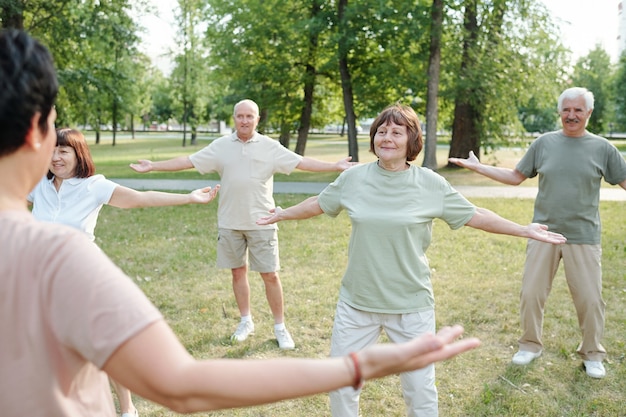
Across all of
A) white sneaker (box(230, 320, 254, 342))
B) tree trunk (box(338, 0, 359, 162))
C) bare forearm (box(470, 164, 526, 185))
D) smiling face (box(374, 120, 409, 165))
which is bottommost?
white sneaker (box(230, 320, 254, 342))

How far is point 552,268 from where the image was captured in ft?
17.8

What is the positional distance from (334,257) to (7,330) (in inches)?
318

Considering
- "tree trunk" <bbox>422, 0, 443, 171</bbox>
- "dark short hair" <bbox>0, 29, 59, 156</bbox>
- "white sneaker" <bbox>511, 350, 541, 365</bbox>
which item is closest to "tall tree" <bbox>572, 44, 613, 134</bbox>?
"tree trunk" <bbox>422, 0, 443, 171</bbox>

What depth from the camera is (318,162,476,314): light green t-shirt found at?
3.69 metres

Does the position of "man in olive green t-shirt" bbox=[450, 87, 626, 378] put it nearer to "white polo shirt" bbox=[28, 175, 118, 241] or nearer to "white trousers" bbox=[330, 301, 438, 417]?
"white trousers" bbox=[330, 301, 438, 417]

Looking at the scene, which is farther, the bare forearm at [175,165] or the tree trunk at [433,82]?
the tree trunk at [433,82]

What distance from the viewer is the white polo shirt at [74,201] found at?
3.89m

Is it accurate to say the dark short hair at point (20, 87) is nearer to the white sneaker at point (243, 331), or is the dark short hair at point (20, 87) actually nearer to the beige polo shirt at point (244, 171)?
the beige polo shirt at point (244, 171)

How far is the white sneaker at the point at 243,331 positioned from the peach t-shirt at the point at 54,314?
483 centimetres

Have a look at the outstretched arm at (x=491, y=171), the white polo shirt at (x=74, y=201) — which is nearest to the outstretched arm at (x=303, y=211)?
the white polo shirt at (x=74, y=201)

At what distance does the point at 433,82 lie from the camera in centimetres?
1936

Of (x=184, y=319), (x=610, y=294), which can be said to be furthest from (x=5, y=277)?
(x=610, y=294)

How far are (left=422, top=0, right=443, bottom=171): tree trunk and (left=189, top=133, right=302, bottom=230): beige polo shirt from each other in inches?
540

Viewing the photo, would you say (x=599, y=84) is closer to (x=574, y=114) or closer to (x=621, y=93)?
(x=621, y=93)
